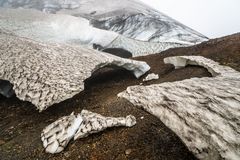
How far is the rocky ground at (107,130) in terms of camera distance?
11.9ft

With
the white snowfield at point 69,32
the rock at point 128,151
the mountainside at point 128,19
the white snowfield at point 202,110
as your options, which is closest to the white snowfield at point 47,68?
the white snowfield at point 202,110

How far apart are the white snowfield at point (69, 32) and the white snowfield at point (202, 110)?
19.9 feet

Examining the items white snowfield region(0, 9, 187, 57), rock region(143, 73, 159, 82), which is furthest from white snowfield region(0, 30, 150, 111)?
white snowfield region(0, 9, 187, 57)

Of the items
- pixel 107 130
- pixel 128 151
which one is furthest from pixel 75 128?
pixel 128 151

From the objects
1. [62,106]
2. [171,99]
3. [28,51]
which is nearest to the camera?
[171,99]

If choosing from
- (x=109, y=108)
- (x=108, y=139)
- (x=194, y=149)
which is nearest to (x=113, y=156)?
(x=108, y=139)

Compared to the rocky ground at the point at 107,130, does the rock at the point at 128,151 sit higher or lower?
higher

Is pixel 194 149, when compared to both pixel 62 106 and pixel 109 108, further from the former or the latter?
pixel 62 106

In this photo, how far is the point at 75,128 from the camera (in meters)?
4.05

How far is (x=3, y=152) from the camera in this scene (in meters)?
4.20

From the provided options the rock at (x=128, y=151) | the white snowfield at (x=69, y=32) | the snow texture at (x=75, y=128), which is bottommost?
the white snowfield at (x=69, y=32)

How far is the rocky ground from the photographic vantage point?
3.62m

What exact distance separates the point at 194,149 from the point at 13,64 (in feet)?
13.0

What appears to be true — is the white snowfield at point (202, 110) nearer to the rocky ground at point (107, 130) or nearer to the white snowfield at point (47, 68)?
the rocky ground at point (107, 130)
